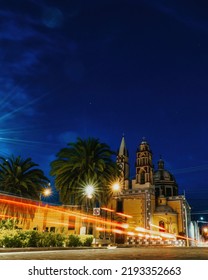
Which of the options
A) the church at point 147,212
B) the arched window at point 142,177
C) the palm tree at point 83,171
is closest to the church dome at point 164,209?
the church at point 147,212

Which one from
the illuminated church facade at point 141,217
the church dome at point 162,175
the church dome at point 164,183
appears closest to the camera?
the illuminated church facade at point 141,217

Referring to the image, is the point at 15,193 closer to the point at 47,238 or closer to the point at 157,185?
the point at 47,238

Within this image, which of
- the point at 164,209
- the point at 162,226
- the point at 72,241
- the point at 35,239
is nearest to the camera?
the point at 35,239

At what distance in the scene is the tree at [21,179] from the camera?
1344 inches

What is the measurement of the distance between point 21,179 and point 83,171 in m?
8.54

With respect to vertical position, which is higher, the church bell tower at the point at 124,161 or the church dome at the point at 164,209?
the church bell tower at the point at 124,161

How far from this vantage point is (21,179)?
114ft

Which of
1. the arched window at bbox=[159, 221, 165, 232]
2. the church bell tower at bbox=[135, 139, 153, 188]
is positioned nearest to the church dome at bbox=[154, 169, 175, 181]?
the church bell tower at bbox=[135, 139, 153, 188]

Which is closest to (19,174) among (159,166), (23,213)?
(23,213)

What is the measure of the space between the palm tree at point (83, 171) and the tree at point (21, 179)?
148 inches

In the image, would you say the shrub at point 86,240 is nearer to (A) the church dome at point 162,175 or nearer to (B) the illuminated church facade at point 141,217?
(B) the illuminated church facade at point 141,217

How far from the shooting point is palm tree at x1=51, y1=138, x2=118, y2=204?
3056 centimetres

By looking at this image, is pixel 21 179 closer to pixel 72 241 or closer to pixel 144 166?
pixel 72 241

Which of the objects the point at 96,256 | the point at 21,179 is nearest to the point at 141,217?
the point at 21,179
